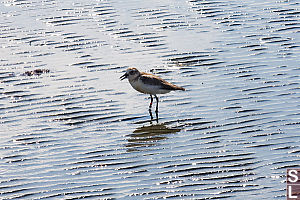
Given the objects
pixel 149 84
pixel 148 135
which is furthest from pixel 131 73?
pixel 148 135

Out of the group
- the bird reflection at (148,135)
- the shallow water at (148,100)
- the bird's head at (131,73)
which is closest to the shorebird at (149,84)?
the bird's head at (131,73)

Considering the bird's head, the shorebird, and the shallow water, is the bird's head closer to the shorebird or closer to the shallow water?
the shorebird

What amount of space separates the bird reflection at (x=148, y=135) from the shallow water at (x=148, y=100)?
0.04 m

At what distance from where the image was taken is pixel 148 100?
17.5m

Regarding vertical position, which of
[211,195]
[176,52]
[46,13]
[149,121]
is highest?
[46,13]

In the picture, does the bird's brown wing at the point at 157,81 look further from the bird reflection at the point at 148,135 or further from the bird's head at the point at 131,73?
the bird reflection at the point at 148,135

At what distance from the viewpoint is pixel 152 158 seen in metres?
14.1

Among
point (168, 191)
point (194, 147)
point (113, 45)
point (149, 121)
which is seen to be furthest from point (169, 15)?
point (168, 191)

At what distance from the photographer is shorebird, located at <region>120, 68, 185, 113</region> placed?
17078 mm

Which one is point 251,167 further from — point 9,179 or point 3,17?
point 3,17

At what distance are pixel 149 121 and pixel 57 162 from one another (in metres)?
2.62

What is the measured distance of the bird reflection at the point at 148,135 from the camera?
49.1 ft

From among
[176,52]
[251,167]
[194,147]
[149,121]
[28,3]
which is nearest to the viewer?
[251,167]

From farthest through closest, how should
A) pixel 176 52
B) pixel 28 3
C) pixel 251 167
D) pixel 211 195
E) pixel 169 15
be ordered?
pixel 28 3
pixel 169 15
pixel 176 52
pixel 251 167
pixel 211 195
